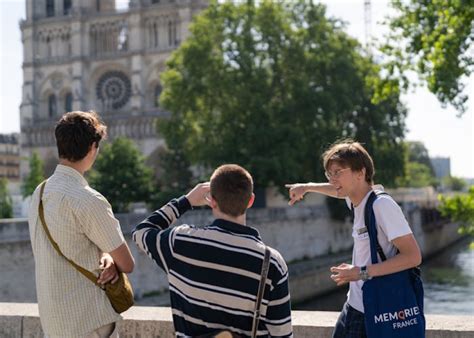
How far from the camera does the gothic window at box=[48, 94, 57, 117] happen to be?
200 ft

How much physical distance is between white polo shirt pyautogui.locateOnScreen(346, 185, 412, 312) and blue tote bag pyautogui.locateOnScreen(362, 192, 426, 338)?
0.13 m

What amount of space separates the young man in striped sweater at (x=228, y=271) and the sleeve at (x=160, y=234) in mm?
43

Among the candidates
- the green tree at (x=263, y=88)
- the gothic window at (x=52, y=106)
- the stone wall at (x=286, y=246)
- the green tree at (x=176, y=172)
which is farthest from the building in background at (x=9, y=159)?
the green tree at (x=263, y=88)

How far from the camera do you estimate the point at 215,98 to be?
A: 3244 centimetres

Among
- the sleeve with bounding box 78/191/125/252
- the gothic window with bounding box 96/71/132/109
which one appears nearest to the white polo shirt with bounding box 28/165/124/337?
the sleeve with bounding box 78/191/125/252

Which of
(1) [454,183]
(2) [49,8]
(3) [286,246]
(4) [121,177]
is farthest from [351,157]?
(1) [454,183]

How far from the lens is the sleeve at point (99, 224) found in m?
3.16

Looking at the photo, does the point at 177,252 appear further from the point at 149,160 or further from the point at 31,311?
the point at 149,160

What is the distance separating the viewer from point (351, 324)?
11.5 feet

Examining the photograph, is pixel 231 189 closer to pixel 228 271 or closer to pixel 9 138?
pixel 228 271

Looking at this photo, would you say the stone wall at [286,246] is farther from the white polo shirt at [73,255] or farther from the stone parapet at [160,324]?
the white polo shirt at [73,255]

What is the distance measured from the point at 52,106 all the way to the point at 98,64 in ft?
18.2

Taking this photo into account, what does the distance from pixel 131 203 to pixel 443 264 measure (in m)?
16.7

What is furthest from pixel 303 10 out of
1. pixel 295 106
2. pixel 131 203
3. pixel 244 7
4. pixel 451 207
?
pixel 451 207
